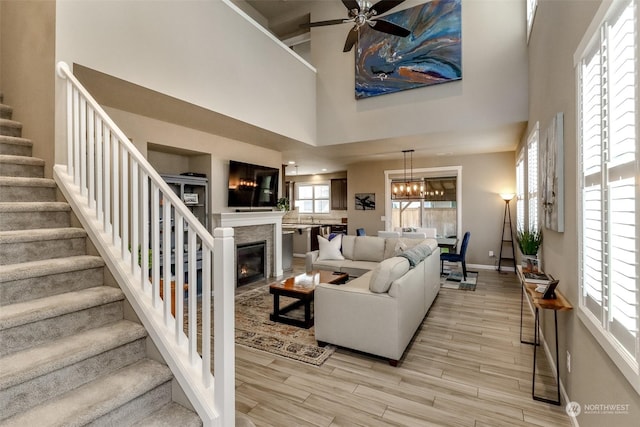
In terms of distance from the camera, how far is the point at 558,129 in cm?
237

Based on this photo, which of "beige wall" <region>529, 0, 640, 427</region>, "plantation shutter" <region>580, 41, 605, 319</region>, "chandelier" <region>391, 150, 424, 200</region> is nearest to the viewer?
"beige wall" <region>529, 0, 640, 427</region>

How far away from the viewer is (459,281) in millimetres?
5824

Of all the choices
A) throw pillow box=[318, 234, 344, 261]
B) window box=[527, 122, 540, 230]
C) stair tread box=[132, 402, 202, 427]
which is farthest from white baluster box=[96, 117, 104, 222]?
window box=[527, 122, 540, 230]

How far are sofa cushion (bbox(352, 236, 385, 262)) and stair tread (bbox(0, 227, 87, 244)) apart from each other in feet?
14.1

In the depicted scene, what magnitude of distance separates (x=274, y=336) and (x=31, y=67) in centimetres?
338

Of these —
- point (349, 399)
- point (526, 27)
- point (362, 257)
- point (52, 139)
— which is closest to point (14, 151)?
point (52, 139)

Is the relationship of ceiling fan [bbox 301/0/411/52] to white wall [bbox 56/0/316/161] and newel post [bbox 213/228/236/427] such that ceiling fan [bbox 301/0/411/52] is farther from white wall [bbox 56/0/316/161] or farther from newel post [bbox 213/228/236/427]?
newel post [bbox 213/228/236/427]

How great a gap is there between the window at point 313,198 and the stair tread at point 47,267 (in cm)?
861

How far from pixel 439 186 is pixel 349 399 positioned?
6.57m

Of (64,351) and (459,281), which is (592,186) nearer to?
(64,351)

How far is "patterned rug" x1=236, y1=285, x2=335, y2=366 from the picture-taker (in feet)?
9.80

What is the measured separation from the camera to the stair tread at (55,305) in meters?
1.51

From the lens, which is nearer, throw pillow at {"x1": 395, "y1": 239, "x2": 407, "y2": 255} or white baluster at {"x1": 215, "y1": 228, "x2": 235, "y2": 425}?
white baluster at {"x1": 215, "y1": 228, "x2": 235, "y2": 425}

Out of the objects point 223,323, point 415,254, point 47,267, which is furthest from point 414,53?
point 47,267
